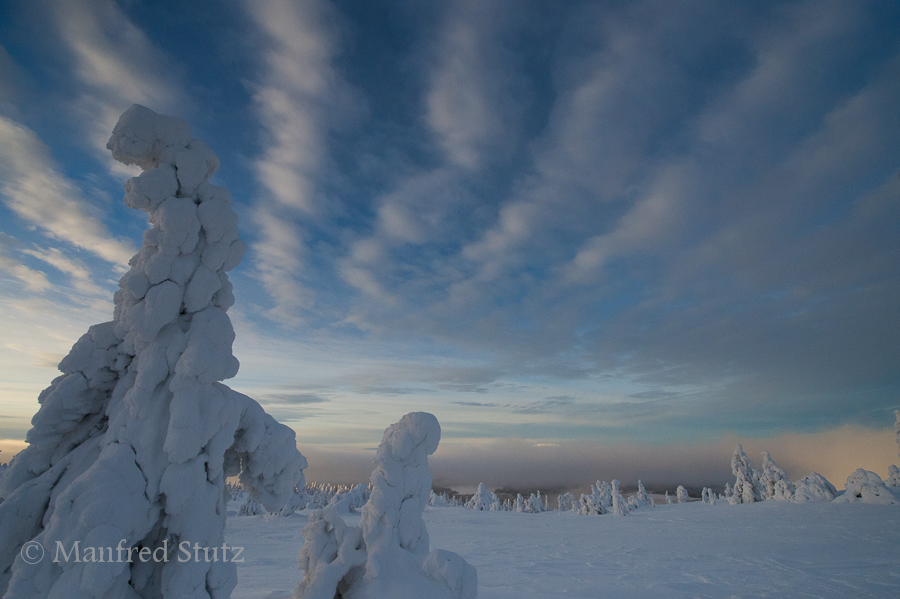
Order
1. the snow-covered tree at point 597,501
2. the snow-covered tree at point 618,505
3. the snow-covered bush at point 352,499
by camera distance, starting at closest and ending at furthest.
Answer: the snow-covered tree at point 618,505
the snow-covered tree at point 597,501
the snow-covered bush at point 352,499

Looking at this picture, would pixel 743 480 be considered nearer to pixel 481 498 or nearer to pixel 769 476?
pixel 769 476

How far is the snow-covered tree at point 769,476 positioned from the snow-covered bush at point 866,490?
942cm

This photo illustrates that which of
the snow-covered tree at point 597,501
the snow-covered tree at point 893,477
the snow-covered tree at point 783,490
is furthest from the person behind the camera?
the snow-covered tree at point 597,501

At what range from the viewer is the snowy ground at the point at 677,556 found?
12.5 m

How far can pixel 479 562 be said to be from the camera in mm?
18062

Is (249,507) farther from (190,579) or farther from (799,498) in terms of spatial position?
(799,498)

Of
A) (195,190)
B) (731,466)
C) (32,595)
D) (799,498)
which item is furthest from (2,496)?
(731,466)

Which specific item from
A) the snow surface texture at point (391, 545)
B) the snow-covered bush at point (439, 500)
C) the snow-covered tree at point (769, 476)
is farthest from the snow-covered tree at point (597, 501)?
the snow surface texture at point (391, 545)

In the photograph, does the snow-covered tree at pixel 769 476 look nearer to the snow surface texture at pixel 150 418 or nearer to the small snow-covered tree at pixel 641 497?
the small snow-covered tree at pixel 641 497

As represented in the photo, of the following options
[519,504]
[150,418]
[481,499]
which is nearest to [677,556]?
[150,418]

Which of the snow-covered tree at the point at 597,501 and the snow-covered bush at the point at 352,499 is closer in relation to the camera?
the snow-covered tree at the point at 597,501

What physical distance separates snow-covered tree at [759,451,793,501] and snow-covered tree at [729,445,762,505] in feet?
2.76

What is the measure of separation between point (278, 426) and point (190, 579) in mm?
2741

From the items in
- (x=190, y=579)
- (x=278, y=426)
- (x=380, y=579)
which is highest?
(x=278, y=426)
